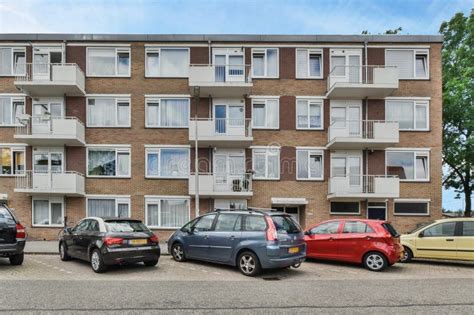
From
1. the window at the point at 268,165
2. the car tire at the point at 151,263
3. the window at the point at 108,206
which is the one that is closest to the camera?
the car tire at the point at 151,263

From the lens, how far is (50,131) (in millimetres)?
17156

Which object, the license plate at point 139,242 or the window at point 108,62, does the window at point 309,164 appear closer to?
the window at point 108,62

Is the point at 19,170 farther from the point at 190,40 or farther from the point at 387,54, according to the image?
the point at 387,54

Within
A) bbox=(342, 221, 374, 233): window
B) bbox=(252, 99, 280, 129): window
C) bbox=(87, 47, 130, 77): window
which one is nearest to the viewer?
bbox=(342, 221, 374, 233): window

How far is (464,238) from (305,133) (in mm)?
8754

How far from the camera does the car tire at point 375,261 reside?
10.2 m

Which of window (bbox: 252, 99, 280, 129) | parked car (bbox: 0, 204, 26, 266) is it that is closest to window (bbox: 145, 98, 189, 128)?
window (bbox: 252, 99, 280, 129)

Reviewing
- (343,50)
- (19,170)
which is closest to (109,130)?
(19,170)

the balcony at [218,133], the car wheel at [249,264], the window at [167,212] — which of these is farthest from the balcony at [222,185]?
the car wheel at [249,264]

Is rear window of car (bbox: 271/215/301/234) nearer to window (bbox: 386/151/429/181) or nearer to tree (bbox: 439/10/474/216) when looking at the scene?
window (bbox: 386/151/429/181)

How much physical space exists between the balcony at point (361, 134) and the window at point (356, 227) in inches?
273

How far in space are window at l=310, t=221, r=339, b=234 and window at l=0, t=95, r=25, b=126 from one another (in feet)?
50.0

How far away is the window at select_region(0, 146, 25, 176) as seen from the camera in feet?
59.0

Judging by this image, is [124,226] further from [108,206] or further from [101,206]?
[101,206]
